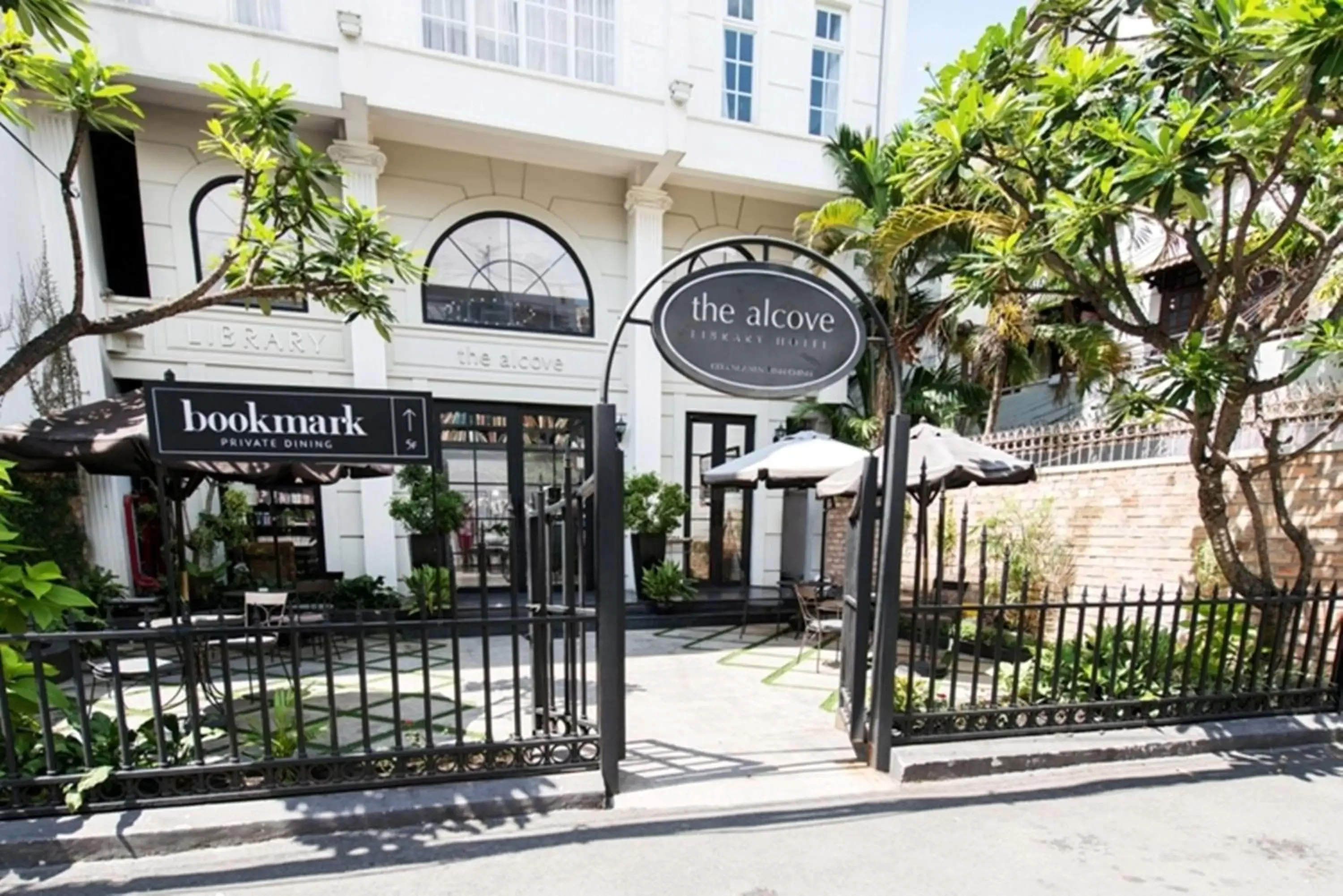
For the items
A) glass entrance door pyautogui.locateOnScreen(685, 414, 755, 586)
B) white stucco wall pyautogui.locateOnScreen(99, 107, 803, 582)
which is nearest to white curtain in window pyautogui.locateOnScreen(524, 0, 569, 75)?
white stucco wall pyautogui.locateOnScreen(99, 107, 803, 582)

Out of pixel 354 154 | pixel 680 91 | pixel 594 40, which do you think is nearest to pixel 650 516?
pixel 680 91

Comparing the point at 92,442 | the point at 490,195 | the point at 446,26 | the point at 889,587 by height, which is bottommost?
the point at 889,587

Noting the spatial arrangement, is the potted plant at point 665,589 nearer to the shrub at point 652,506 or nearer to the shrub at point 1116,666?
the shrub at point 652,506

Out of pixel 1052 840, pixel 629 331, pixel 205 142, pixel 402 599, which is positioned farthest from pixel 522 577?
pixel 1052 840

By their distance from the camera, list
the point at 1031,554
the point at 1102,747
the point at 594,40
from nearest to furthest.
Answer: the point at 1102,747
the point at 1031,554
the point at 594,40

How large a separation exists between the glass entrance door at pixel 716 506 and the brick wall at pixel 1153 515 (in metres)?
3.82

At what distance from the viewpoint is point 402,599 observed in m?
6.91

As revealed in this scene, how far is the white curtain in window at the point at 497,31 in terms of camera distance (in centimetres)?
696

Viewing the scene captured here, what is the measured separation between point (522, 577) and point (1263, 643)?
732 centimetres

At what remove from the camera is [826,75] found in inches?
336

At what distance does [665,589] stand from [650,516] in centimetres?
100

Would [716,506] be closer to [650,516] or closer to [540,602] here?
[650,516]

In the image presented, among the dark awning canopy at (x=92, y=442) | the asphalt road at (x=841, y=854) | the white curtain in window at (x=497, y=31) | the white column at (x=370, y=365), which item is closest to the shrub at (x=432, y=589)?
the white column at (x=370, y=365)

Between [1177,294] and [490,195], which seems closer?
[490,195]
